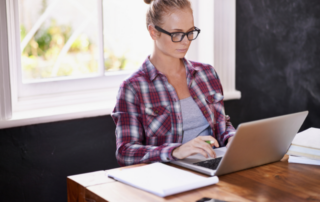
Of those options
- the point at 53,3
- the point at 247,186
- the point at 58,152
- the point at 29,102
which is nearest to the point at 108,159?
the point at 58,152

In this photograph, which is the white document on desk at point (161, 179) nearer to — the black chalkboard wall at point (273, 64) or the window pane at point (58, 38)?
the black chalkboard wall at point (273, 64)

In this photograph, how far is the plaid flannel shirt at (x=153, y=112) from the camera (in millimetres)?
1636

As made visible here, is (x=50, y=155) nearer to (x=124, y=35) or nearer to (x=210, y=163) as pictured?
(x=124, y=35)

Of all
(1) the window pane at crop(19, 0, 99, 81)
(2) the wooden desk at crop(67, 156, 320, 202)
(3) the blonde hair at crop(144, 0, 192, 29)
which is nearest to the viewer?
(2) the wooden desk at crop(67, 156, 320, 202)

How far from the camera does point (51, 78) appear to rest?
230cm

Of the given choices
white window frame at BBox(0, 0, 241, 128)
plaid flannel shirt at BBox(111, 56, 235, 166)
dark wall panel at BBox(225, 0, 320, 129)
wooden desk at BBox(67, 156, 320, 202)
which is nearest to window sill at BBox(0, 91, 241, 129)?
white window frame at BBox(0, 0, 241, 128)

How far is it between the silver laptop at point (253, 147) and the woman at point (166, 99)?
0.94 ft

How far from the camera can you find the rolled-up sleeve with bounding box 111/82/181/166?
1.49m

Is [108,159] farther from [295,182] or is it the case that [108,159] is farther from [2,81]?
[295,182]

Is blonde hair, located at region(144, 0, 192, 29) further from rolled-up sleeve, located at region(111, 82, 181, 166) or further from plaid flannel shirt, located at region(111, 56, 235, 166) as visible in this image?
rolled-up sleeve, located at region(111, 82, 181, 166)

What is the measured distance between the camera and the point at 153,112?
174 centimetres

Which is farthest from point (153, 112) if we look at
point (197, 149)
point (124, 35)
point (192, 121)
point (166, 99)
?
point (124, 35)

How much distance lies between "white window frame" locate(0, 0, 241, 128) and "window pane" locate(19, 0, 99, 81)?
59mm

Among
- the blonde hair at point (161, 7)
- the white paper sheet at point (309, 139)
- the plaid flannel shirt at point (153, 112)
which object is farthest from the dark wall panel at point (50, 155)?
the white paper sheet at point (309, 139)
